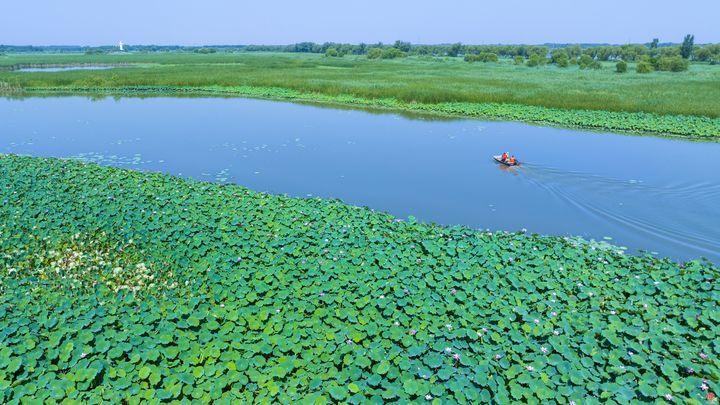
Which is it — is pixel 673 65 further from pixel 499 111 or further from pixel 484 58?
pixel 499 111

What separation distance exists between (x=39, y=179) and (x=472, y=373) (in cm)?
1212

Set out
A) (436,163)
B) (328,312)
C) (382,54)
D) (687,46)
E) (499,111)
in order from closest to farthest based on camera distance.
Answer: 1. (328,312)
2. (436,163)
3. (499,111)
4. (687,46)
5. (382,54)

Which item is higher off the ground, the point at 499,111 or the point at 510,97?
the point at 510,97

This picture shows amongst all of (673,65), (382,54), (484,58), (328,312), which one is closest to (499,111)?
(328,312)

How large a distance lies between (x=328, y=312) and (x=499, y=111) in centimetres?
2349

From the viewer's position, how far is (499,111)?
26.8m

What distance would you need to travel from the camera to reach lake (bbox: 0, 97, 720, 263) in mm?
11664

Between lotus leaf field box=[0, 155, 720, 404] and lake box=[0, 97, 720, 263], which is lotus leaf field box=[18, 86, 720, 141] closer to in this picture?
lake box=[0, 97, 720, 263]

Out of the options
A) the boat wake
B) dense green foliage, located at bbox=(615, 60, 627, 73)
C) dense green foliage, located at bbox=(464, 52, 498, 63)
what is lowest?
the boat wake

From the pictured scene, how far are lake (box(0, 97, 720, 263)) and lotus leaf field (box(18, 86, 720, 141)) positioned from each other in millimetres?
1712

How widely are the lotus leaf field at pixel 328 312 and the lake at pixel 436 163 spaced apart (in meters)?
3.15

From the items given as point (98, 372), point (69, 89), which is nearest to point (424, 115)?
point (98, 372)

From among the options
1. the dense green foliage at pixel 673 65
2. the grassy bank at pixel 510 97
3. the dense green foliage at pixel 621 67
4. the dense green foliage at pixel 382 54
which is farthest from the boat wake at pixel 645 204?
the dense green foliage at pixel 382 54

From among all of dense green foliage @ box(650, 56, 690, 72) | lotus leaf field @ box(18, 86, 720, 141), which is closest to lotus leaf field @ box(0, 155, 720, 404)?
lotus leaf field @ box(18, 86, 720, 141)
